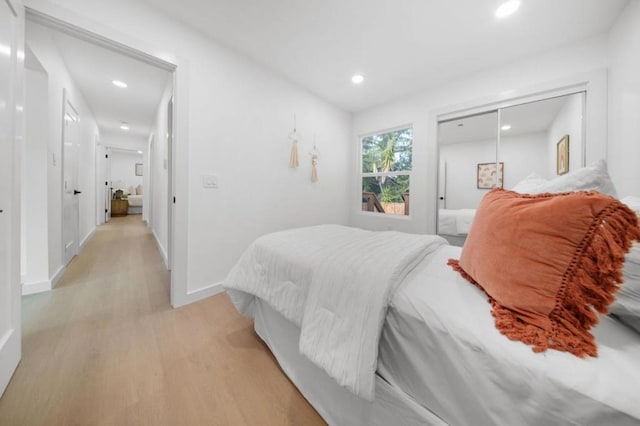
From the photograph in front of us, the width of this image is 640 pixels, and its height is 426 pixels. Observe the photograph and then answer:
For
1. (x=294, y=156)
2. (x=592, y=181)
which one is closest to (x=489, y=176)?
(x=592, y=181)

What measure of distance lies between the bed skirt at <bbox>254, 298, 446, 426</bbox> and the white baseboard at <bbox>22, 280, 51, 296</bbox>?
232cm

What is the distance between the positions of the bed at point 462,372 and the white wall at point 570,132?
6.97ft

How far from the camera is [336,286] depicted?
965 mm

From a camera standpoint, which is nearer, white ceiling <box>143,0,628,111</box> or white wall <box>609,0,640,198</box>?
white wall <box>609,0,640,198</box>

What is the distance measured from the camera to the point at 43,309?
188 cm

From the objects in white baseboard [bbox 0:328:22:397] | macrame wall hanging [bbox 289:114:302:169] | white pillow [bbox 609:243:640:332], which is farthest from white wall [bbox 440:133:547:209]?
white baseboard [bbox 0:328:22:397]

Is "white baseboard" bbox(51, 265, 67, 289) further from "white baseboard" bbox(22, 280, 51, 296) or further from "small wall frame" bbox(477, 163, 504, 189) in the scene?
"small wall frame" bbox(477, 163, 504, 189)

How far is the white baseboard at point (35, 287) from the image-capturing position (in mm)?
2123

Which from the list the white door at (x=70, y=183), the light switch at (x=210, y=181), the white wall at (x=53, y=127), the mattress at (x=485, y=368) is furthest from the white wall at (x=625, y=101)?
the white door at (x=70, y=183)

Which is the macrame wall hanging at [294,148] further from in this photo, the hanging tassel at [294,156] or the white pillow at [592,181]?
the white pillow at [592,181]

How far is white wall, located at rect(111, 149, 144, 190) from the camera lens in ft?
27.3

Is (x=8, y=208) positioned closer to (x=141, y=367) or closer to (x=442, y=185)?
(x=141, y=367)

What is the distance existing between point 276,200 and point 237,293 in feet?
4.81

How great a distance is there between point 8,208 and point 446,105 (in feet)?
12.9
